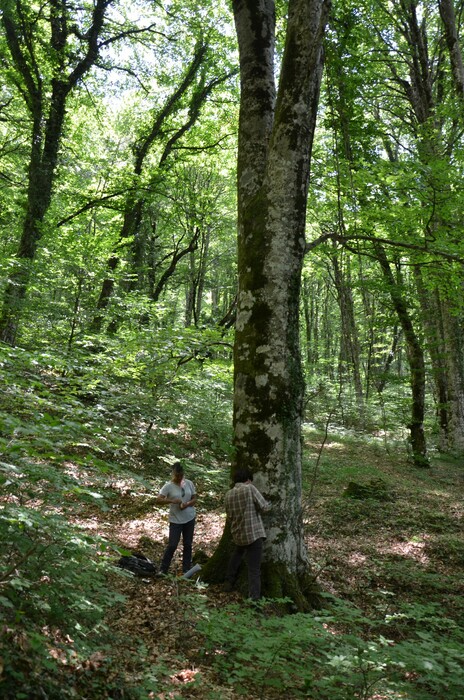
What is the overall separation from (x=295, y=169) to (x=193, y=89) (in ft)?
51.7

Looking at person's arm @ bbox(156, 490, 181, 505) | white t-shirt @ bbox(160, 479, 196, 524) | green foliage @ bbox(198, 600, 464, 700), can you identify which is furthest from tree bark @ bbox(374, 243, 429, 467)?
green foliage @ bbox(198, 600, 464, 700)

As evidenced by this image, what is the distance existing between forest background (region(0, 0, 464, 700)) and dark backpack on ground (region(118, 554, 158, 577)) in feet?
0.66

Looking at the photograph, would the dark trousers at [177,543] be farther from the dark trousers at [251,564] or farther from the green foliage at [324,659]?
the green foliage at [324,659]

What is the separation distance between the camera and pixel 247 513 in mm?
5035

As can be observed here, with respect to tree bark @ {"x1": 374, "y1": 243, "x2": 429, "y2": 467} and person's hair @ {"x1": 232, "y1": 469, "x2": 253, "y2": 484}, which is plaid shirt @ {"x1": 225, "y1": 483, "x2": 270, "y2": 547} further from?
tree bark @ {"x1": 374, "y1": 243, "x2": 429, "y2": 467}

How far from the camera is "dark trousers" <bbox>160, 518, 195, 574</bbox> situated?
5941 mm

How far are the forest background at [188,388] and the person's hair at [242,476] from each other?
1.07 metres

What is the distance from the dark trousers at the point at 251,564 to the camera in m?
4.97

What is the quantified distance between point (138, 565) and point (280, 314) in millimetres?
3656

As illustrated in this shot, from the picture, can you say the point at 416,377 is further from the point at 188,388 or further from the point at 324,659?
the point at 324,659

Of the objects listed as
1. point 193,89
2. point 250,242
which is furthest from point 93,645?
point 193,89

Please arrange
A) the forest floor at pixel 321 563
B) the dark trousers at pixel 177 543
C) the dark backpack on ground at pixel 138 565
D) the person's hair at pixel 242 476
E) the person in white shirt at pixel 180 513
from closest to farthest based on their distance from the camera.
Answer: the forest floor at pixel 321 563 → the person's hair at pixel 242 476 → the dark backpack on ground at pixel 138 565 → the dark trousers at pixel 177 543 → the person in white shirt at pixel 180 513

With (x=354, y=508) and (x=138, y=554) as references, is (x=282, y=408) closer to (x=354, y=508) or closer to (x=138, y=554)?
(x=138, y=554)

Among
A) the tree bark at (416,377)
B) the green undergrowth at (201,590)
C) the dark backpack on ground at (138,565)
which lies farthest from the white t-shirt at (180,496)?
the tree bark at (416,377)
